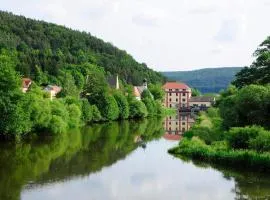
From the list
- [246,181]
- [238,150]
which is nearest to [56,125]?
[238,150]

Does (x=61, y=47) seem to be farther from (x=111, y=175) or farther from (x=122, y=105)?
(x=111, y=175)

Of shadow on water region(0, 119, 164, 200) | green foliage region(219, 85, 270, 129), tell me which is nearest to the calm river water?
shadow on water region(0, 119, 164, 200)

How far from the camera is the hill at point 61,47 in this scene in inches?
5876

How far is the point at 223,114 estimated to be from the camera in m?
47.3

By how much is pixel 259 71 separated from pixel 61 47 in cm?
12750

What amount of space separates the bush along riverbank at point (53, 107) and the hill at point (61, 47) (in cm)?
3822

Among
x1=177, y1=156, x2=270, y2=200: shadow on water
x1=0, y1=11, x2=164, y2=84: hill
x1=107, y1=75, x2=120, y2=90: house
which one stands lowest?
x1=177, y1=156, x2=270, y2=200: shadow on water

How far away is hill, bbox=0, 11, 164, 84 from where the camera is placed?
149250 millimetres

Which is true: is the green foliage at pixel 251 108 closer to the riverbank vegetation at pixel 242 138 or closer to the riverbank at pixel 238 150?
the riverbank vegetation at pixel 242 138

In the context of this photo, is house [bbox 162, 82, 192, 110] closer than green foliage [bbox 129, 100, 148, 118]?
No

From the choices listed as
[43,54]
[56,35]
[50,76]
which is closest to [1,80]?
[50,76]

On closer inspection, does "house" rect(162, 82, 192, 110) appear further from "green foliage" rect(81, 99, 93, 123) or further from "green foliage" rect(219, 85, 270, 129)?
"green foliage" rect(219, 85, 270, 129)

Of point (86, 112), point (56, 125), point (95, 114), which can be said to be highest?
point (86, 112)

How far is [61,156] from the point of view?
41.9 m
